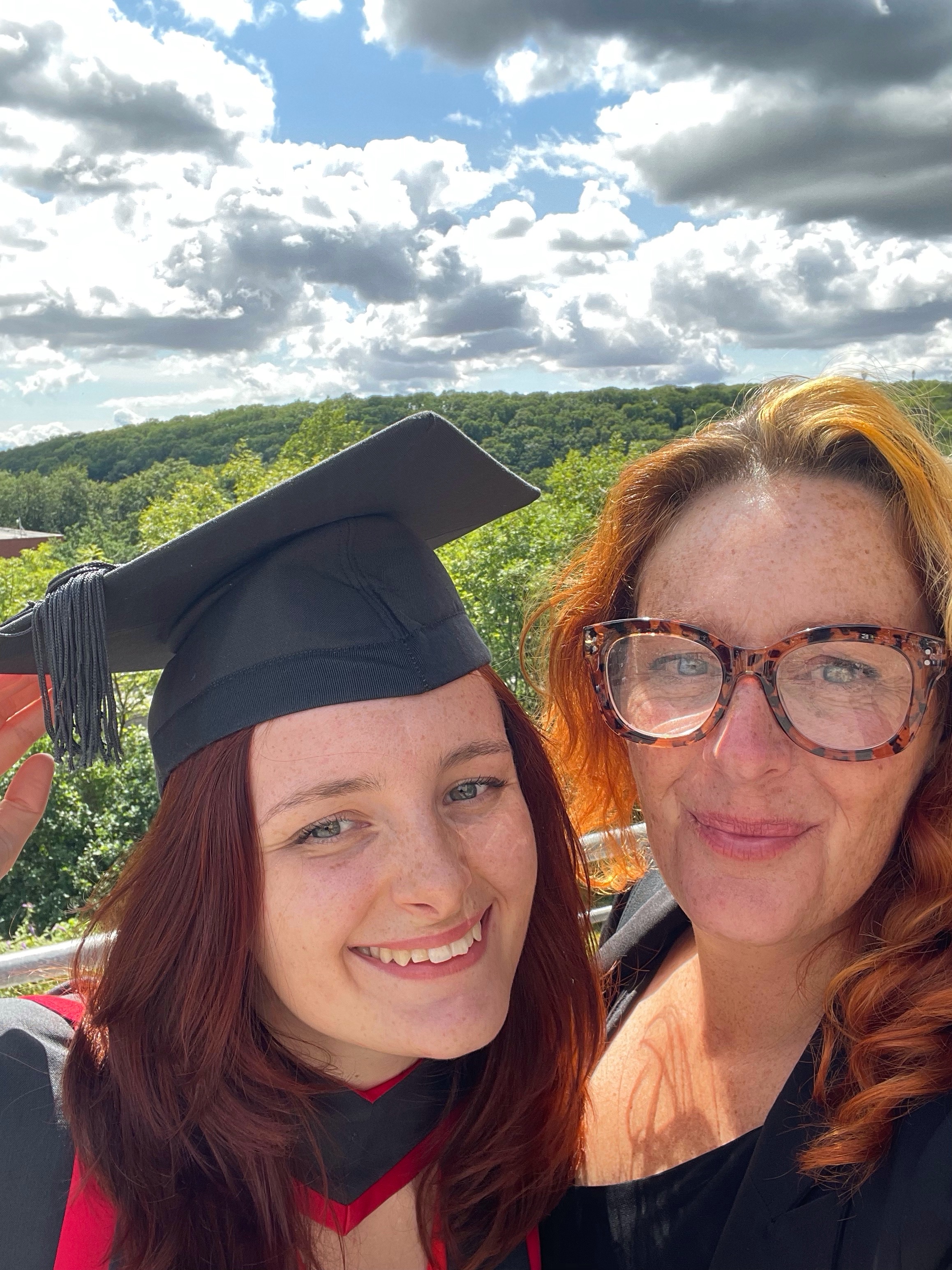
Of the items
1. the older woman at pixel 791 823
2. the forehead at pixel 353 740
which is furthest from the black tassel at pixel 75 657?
the older woman at pixel 791 823

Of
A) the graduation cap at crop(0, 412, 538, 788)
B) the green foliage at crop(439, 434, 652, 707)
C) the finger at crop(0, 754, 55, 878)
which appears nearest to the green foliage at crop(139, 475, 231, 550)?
the green foliage at crop(439, 434, 652, 707)

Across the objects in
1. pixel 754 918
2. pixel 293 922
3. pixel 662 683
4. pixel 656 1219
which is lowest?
pixel 656 1219

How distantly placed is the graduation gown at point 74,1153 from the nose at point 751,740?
2.62ft

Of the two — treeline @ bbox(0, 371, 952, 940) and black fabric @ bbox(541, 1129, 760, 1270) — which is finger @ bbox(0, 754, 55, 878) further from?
black fabric @ bbox(541, 1129, 760, 1270)

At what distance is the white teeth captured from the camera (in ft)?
5.22

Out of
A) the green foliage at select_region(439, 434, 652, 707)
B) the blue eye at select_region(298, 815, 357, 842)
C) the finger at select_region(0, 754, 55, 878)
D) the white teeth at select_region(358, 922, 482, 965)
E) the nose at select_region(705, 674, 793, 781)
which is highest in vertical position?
the nose at select_region(705, 674, 793, 781)

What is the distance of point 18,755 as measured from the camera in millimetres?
2084

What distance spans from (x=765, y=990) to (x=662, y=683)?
A: 25.3 inches

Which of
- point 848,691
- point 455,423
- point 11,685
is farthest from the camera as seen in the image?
point 455,423

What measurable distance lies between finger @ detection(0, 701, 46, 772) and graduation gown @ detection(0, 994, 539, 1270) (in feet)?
1.58

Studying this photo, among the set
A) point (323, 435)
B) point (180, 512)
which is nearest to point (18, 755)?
point (180, 512)

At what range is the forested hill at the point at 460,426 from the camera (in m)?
60.3

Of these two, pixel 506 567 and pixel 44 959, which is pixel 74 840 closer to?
pixel 506 567

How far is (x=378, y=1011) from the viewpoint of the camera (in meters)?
1.59
